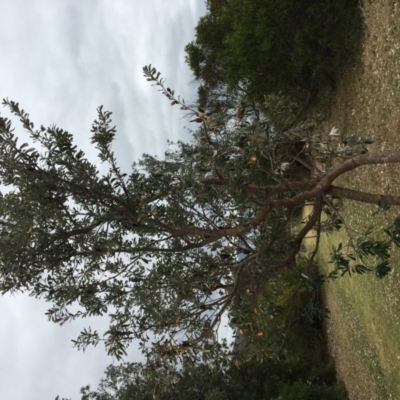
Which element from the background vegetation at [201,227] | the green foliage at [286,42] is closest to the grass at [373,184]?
the background vegetation at [201,227]

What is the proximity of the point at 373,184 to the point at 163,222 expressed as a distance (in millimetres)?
7199

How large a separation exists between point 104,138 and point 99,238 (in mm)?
1245

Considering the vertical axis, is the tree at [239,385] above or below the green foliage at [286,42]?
below

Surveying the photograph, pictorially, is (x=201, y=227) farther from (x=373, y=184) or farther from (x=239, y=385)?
(x=239, y=385)

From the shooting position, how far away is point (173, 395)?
12.0 meters

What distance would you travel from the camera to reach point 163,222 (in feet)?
19.5

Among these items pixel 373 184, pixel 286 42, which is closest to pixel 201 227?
pixel 373 184

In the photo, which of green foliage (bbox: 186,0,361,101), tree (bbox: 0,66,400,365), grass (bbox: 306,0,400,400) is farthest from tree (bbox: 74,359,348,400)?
green foliage (bbox: 186,0,361,101)

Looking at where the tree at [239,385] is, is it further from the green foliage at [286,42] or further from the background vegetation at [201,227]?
the green foliage at [286,42]

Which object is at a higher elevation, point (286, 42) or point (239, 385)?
point (286, 42)

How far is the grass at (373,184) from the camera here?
33.7 ft

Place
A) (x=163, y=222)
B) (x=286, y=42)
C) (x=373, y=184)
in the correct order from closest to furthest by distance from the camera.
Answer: (x=163, y=222)
(x=373, y=184)
(x=286, y=42)

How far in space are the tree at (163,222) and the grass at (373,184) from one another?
4.61 metres

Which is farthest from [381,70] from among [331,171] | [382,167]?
[331,171]
